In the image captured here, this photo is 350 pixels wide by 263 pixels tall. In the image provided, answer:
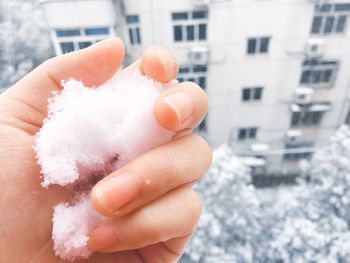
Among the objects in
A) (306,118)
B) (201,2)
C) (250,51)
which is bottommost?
(306,118)

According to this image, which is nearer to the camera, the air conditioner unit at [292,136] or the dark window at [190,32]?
the dark window at [190,32]

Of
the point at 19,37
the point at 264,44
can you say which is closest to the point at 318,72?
the point at 264,44

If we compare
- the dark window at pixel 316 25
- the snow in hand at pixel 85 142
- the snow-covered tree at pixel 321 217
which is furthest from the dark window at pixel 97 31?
the snow in hand at pixel 85 142

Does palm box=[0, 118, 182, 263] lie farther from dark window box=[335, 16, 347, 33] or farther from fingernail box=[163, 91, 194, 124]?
dark window box=[335, 16, 347, 33]

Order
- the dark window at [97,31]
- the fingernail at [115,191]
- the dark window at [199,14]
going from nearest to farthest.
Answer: the fingernail at [115,191] < the dark window at [97,31] < the dark window at [199,14]

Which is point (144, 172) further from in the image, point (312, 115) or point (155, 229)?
point (312, 115)

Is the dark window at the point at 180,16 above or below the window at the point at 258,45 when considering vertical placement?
above

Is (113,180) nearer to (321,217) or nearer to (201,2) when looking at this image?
(201,2)

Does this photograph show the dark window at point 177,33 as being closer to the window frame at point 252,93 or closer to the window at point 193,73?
the window at point 193,73
